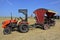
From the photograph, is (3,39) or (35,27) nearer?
(3,39)

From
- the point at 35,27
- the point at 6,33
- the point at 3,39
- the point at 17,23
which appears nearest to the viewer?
the point at 3,39

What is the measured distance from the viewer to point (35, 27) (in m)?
15.4

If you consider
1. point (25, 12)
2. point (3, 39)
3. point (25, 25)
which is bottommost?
point (3, 39)

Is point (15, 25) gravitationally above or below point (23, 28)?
above

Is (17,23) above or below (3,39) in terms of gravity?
above

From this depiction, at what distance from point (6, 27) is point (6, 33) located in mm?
596

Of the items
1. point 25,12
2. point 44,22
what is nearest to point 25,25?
point 25,12

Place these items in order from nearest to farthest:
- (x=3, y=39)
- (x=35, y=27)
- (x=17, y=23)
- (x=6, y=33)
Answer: (x=3, y=39) → (x=6, y=33) → (x=17, y=23) → (x=35, y=27)

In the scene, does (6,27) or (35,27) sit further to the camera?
(35,27)

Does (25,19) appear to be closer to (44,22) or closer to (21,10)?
(21,10)

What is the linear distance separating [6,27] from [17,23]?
44.2 inches

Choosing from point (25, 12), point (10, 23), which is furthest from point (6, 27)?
point (25, 12)

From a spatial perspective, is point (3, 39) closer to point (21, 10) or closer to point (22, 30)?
point (22, 30)

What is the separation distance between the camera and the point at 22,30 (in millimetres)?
13219
